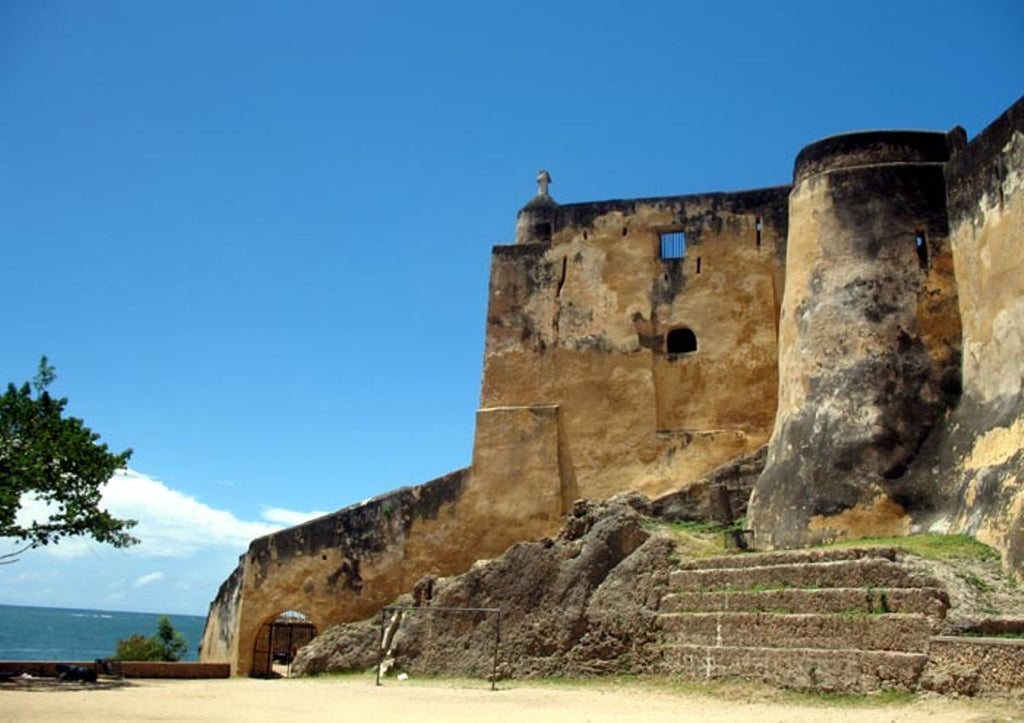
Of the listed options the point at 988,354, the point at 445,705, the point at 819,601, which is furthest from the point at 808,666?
the point at 988,354

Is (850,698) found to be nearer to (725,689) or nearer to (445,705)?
(725,689)

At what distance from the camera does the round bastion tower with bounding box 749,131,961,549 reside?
15.9 m

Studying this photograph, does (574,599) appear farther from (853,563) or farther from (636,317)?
(636,317)

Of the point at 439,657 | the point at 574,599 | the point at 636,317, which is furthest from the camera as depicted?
the point at 636,317

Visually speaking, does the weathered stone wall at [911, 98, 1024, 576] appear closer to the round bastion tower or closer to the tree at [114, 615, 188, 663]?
the round bastion tower

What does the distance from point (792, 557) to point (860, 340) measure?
4550mm

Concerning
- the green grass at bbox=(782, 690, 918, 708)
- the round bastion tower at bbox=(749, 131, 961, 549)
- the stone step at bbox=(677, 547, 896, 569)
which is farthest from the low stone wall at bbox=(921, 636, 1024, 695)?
the round bastion tower at bbox=(749, 131, 961, 549)

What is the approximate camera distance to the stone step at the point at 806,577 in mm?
12297

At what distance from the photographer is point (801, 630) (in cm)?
1255

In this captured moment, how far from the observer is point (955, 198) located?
661 inches

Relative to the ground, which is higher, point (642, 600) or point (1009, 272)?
point (1009, 272)

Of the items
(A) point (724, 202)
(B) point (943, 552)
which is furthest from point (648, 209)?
(B) point (943, 552)

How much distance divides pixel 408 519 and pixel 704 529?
6.35 meters

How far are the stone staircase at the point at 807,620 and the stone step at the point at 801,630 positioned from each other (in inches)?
0.5
